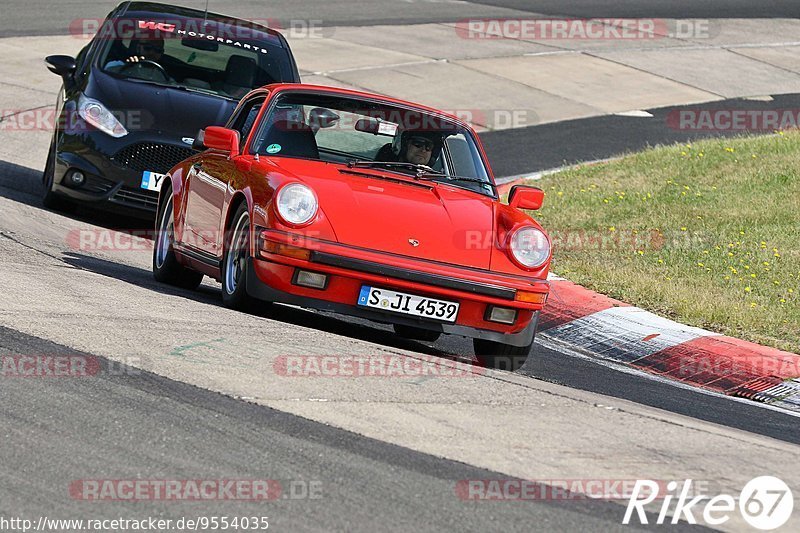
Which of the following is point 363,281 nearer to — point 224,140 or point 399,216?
point 399,216

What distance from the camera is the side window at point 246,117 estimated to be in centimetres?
891

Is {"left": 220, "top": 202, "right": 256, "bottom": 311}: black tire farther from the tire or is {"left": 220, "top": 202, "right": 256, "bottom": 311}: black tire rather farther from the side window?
the tire

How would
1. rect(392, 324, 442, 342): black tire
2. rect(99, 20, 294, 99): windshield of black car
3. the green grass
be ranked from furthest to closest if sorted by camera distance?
rect(99, 20, 294, 99): windshield of black car → the green grass → rect(392, 324, 442, 342): black tire

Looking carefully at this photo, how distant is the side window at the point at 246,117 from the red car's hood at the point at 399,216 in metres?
0.81

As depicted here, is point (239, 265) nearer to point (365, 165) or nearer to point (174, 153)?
point (365, 165)

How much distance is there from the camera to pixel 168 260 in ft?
31.6

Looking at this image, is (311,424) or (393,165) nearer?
(311,424)

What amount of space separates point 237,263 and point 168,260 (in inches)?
69.3

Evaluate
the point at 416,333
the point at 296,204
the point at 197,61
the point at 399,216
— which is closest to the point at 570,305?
the point at 416,333

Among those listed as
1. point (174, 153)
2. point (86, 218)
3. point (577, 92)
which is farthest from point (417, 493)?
point (577, 92)

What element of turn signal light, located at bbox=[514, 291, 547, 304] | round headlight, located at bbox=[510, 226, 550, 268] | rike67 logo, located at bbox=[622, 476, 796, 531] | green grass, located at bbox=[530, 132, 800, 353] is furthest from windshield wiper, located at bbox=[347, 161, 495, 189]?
rike67 logo, located at bbox=[622, 476, 796, 531]

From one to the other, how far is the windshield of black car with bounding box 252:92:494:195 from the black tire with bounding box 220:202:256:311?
574 mm

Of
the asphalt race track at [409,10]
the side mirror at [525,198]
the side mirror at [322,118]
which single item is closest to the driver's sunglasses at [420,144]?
the side mirror at [322,118]

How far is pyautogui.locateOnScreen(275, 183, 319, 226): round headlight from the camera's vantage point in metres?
7.48
